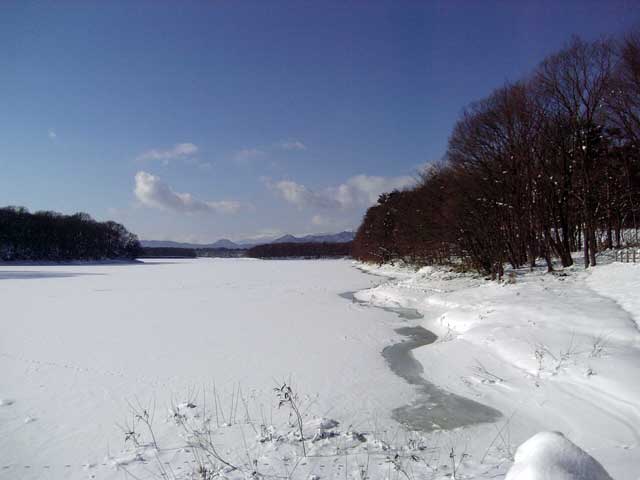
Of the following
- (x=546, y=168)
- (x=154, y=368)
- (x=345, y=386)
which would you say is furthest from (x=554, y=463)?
(x=546, y=168)

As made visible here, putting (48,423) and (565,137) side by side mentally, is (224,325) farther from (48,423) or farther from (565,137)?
(565,137)

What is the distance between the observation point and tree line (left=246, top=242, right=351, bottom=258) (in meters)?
152

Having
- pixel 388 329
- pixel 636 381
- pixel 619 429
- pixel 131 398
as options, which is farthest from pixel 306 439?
pixel 388 329

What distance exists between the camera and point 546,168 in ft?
60.6

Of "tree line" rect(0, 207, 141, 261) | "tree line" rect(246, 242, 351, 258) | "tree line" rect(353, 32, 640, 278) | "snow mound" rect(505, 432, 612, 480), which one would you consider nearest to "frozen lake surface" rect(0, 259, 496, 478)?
"snow mound" rect(505, 432, 612, 480)

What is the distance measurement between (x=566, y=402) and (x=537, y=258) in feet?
69.1

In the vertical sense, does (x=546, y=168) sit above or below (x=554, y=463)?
above

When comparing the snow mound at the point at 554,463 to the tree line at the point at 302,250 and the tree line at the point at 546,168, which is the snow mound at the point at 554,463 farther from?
the tree line at the point at 302,250

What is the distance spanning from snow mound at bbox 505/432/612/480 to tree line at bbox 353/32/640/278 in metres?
17.1

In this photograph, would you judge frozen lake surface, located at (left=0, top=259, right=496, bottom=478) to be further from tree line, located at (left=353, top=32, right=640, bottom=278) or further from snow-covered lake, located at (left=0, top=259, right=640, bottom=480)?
tree line, located at (left=353, top=32, right=640, bottom=278)

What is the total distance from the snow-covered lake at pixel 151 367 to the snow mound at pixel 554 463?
3818 mm

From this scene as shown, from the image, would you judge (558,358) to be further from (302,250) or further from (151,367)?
(302,250)

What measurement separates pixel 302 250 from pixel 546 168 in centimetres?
14082

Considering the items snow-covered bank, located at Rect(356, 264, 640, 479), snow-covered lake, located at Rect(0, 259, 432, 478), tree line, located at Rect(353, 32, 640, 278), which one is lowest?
snow-covered lake, located at Rect(0, 259, 432, 478)
